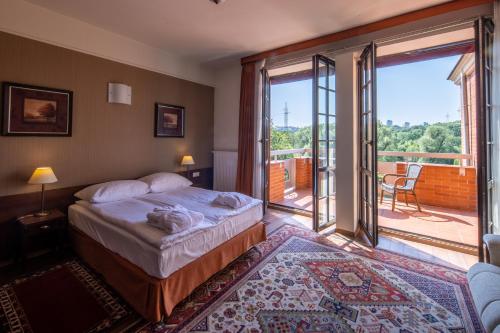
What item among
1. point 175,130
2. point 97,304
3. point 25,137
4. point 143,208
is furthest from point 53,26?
point 97,304

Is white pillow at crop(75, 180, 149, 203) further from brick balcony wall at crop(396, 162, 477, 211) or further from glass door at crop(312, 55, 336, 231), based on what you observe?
brick balcony wall at crop(396, 162, 477, 211)

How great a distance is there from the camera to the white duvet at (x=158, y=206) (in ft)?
5.75

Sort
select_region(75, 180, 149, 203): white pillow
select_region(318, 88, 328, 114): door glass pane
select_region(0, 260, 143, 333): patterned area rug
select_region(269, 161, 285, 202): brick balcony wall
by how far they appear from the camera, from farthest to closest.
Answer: select_region(269, 161, 285, 202): brick balcony wall
select_region(318, 88, 328, 114): door glass pane
select_region(75, 180, 149, 203): white pillow
select_region(0, 260, 143, 333): patterned area rug

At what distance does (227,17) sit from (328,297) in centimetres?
302

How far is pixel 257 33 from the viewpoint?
10.3 feet

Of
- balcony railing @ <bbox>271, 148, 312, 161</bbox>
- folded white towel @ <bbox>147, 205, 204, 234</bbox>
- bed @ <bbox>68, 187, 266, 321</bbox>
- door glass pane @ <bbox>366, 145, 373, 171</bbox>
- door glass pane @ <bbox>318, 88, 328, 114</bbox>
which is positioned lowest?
bed @ <bbox>68, 187, 266, 321</bbox>

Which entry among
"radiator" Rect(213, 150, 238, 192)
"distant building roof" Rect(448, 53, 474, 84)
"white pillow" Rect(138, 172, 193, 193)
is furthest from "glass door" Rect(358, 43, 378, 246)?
"white pillow" Rect(138, 172, 193, 193)

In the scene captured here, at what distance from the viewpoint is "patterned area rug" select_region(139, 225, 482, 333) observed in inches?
63.5

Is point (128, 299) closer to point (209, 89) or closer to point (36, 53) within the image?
point (36, 53)

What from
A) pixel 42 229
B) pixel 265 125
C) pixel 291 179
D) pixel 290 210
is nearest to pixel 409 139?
pixel 291 179

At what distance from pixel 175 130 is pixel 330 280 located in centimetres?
308

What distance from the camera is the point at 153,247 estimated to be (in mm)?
1666

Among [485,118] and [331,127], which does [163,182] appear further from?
[485,118]

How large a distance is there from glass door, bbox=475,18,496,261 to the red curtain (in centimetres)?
268
